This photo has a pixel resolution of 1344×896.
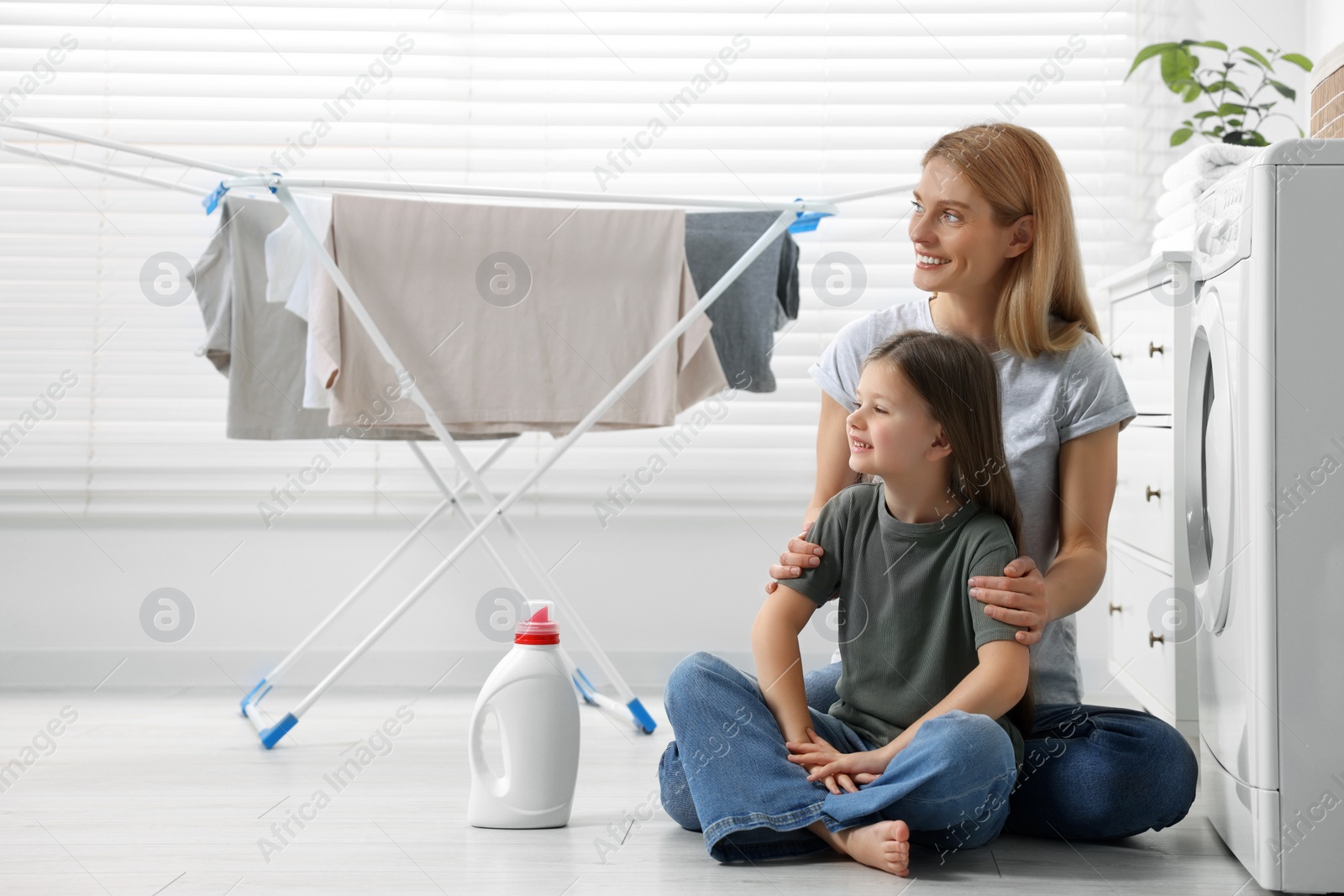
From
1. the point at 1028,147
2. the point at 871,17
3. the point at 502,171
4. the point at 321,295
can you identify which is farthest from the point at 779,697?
the point at 871,17

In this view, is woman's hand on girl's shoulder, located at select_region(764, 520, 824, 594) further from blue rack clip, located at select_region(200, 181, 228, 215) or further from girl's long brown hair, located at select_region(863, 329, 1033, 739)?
blue rack clip, located at select_region(200, 181, 228, 215)

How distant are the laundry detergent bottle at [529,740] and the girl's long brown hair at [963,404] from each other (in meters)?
0.51

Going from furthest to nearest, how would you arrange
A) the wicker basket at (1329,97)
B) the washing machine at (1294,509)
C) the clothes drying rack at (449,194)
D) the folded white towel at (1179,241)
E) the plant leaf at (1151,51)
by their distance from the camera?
the plant leaf at (1151,51), the folded white towel at (1179,241), the clothes drying rack at (449,194), the wicker basket at (1329,97), the washing machine at (1294,509)

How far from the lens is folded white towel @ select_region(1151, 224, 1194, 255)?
1.74 m

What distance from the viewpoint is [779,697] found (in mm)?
1264

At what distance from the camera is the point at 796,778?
1.21 m

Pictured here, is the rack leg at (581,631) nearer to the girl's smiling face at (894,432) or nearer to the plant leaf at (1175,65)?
the girl's smiling face at (894,432)

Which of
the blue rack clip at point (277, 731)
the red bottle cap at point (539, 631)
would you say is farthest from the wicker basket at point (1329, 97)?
the blue rack clip at point (277, 731)

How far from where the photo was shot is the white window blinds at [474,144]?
2.34 meters

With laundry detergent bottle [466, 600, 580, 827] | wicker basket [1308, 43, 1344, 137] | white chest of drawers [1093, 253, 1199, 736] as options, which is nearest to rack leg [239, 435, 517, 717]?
laundry detergent bottle [466, 600, 580, 827]

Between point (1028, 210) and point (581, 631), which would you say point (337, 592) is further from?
point (1028, 210)

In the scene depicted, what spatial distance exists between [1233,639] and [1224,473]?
175 millimetres

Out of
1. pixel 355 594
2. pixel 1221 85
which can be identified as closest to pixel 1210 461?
pixel 1221 85

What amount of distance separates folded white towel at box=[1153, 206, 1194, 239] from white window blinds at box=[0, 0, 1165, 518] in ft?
1.47
